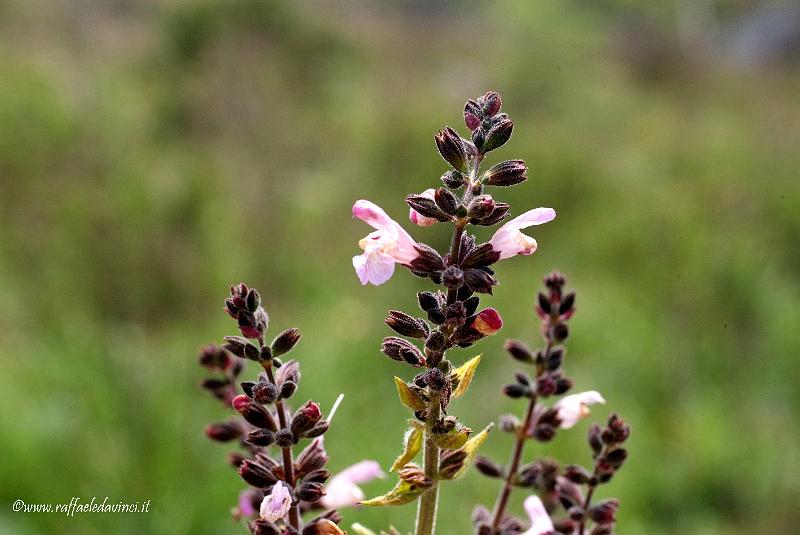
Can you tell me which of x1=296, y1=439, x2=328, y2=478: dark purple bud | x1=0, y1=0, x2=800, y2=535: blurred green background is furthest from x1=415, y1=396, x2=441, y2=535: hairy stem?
x1=0, y1=0, x2=800, y2=535: blurred green background

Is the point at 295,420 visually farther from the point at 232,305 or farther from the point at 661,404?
the point at 661,404

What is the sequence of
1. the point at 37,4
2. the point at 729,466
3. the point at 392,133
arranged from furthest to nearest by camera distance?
the point at 392,133, the point at 37,4, the point at 729,466

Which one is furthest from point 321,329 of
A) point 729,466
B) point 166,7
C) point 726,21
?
point 726,21

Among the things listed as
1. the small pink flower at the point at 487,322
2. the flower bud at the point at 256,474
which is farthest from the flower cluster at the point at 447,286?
the flower bud at the point at 256,474

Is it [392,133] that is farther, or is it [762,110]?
[762,110]

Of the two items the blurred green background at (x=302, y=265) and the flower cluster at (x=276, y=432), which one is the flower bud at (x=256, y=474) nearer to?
the flower cluster at (x=276, y=432)

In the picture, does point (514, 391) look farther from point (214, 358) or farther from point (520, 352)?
point (214, 358)

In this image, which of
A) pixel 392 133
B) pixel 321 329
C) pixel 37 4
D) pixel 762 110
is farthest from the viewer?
pixel 762 110
